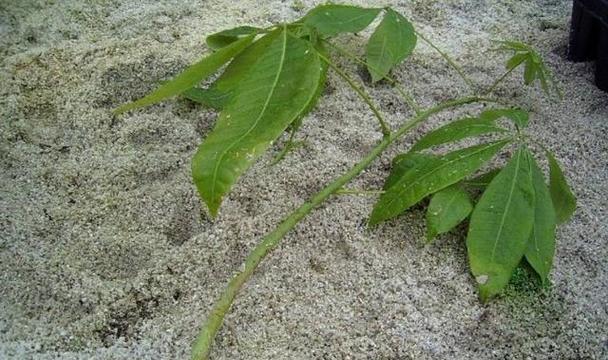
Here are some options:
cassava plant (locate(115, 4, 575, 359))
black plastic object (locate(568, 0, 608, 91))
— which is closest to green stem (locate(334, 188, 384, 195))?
cassava plant (locate(115, 4, 575, 359))

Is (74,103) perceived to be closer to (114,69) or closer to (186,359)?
(114,69)

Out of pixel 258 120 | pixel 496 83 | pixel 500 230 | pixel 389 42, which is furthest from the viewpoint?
pixel 496 83

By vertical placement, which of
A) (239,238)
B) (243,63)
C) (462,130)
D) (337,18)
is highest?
(243,63)

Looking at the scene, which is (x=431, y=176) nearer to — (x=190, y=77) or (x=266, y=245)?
(x=266, y=245)

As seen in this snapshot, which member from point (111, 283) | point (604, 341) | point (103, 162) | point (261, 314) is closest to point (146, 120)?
point (103, 162)

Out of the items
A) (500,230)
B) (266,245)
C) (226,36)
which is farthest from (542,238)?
(226,36)

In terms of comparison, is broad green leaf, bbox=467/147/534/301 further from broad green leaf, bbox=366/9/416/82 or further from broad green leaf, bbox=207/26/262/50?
broad green leaf, bbox=207/26/262/50
